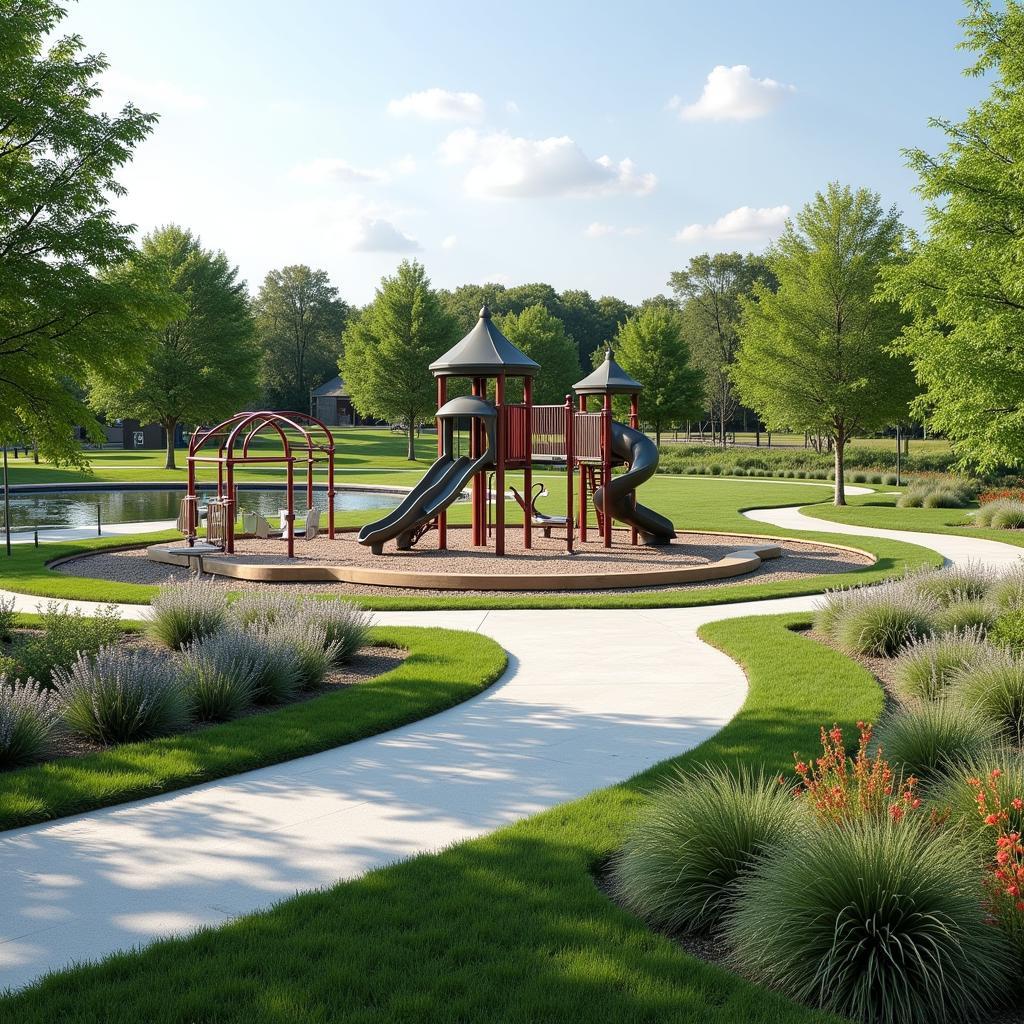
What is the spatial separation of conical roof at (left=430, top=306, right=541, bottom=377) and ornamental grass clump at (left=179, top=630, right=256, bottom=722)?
11699 millimetres

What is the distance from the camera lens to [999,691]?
8703mm

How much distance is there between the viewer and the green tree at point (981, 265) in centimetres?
1758

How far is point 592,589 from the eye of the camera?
17.2 m

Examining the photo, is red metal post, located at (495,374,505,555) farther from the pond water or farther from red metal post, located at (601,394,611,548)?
the pond water

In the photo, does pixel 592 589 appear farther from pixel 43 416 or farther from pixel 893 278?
pixel 43 416

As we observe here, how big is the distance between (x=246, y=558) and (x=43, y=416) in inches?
178

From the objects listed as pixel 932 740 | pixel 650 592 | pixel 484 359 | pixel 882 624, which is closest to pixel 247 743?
pixel 932 740

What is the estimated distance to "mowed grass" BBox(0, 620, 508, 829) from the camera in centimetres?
697

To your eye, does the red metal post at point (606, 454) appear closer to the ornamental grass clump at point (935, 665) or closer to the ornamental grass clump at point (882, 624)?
the ornamental grass clump at point (882, 624)

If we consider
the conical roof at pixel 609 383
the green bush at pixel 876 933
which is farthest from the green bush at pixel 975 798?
the conical roof at pixel 609 383

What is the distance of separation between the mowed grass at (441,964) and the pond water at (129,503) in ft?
88.5

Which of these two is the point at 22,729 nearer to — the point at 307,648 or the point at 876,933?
the point at 307,648

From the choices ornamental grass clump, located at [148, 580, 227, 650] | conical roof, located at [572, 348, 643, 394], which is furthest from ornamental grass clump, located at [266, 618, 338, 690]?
conical roof, located at [572, 348, 643, 394]

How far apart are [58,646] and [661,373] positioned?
5455cm
